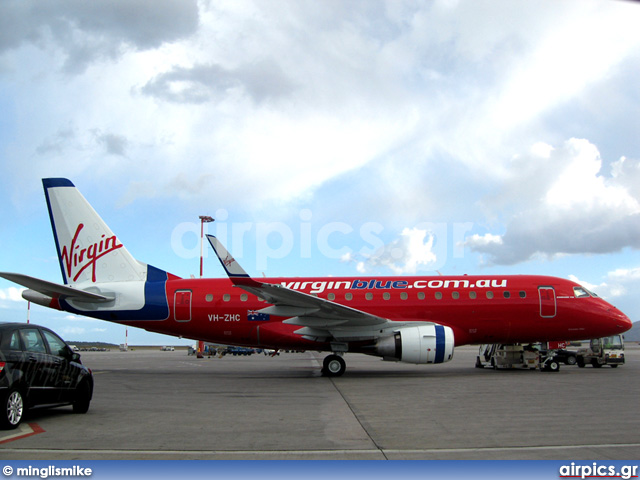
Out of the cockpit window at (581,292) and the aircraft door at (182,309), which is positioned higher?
the cockpit window at (581,292)

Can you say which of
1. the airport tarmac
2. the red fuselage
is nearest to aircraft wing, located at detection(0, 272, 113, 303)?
the red fuselage

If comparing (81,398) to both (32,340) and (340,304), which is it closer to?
(32,340)

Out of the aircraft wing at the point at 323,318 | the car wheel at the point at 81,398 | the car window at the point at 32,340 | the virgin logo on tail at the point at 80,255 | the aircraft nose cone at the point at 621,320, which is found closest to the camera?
the car window at the point at 32,340

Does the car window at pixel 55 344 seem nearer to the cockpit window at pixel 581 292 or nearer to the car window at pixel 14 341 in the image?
the car window at pixel 14 341

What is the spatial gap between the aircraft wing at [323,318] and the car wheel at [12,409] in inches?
357

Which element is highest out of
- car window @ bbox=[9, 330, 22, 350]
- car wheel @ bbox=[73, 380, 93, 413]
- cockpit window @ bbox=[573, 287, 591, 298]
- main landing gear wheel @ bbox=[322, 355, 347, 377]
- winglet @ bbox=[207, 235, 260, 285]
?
winglet @ bbox=[207, 235, 260, 285]

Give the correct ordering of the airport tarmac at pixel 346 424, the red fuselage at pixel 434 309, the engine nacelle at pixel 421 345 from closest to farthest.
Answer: the airport tarmac at pixel 346 424, the engine nacelle at pixel 421 345, the red fuselage at pixel 434 309

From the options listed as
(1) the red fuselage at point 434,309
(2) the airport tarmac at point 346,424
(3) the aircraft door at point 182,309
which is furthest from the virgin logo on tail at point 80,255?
(2) the airport tarmac at point 346,424

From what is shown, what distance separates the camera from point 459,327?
1922cm

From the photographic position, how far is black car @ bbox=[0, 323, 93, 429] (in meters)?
7.71

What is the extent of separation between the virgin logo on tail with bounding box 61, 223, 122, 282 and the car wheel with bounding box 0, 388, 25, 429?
13.8 meters

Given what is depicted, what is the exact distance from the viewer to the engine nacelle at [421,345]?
1739cm
